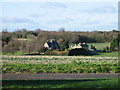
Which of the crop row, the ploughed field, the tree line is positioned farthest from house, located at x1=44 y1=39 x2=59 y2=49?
the crop row

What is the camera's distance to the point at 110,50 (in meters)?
68.8

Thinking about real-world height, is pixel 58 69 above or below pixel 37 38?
below

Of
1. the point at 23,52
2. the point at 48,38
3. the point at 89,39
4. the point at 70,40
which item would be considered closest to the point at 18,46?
the point at 23,52

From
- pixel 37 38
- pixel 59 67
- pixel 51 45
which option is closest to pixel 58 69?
pixel 59 67

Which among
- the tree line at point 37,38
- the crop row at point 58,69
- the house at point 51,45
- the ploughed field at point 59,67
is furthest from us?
the house at point 51,45

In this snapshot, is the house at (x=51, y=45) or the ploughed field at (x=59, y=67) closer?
the ploughed field at (x=59, y=67)

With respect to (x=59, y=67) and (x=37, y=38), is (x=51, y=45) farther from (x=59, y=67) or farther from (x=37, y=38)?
(x=59, y=67)

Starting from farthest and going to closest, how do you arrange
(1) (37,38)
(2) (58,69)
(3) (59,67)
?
(1) (37,38) → (3) (59,67) → (2) (58,69)

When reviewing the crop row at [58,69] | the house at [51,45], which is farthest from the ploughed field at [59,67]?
the house at [51,45]

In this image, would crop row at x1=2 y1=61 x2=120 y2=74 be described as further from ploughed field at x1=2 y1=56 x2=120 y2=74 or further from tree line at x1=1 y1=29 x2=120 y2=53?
tree line at x1=1 y1=29 x2=120 y2=53

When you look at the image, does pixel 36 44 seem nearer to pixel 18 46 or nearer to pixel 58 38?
pixel 18 46

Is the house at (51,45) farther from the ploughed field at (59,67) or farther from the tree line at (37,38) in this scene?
the ploughed field at (59,67)

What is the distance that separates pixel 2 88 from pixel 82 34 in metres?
83.6

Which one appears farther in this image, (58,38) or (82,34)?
(82,34)
